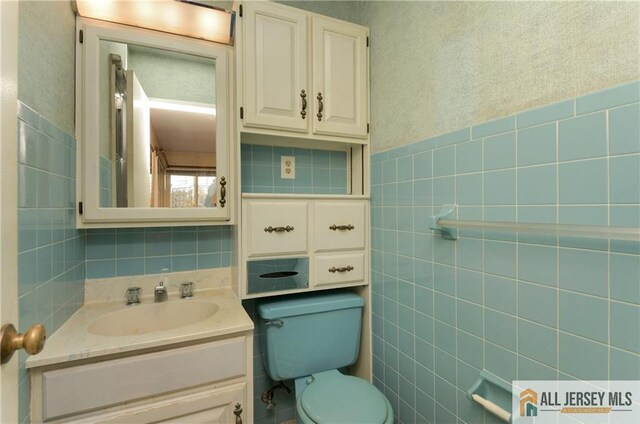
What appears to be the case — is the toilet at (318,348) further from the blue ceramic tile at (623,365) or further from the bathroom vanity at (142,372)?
the blue ceramic tile at (623,365)

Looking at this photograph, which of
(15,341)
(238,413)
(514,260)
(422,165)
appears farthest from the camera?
(422,165)

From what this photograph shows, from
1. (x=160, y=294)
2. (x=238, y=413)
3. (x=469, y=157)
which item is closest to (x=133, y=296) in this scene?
(x=160, y=294)

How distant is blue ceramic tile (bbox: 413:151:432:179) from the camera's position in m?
1.18

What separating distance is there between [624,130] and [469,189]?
409 millimetres

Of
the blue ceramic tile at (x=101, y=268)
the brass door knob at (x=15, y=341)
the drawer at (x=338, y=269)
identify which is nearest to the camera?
the brass door knob at (x=15, y=341)

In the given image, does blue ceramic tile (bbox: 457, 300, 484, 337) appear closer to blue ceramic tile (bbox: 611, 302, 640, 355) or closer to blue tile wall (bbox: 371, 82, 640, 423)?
blue tile wall (bbox: 371, 82, 640, 423)

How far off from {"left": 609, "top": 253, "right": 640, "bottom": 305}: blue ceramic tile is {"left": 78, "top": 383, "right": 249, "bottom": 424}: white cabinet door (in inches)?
45.7

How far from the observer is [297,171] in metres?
1.65

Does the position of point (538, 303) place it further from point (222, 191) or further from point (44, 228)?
point (44, 228)

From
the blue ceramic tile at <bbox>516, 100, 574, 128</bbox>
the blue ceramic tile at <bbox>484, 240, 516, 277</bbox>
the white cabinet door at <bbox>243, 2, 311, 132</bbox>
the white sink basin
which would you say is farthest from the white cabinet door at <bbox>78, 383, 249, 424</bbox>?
the blue ceramic tile at <bbox>516, 100, 574, 128</bbox>

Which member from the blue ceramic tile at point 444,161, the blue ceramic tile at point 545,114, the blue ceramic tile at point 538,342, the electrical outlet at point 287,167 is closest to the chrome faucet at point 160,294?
the electrical outlet at point 287,167

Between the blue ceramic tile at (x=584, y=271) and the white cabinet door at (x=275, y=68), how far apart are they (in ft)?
3.59

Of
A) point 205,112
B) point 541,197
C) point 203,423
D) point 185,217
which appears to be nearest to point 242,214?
point 185,217

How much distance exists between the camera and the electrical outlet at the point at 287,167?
5.29ft
